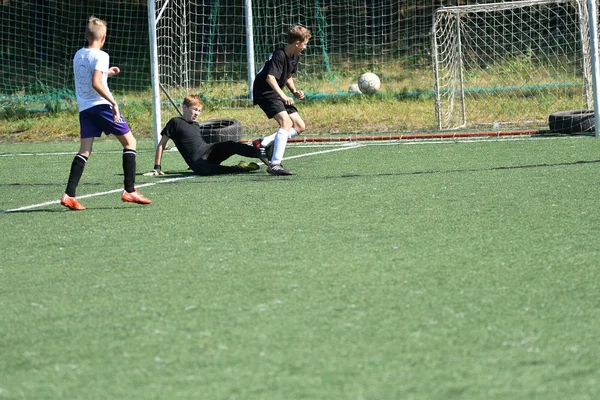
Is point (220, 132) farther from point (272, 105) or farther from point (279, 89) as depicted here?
point (279, 89)

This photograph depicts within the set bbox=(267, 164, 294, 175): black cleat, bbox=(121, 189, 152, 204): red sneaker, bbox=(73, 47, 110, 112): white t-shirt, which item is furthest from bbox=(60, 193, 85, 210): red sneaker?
bbox=(267, 164, 294, 175): black cleat

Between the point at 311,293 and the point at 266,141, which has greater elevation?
the point at 266,141

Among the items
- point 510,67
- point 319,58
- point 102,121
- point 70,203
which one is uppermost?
point 319,58

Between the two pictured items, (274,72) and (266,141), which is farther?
(266,141)

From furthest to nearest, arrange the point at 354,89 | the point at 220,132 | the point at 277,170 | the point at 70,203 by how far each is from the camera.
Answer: the point at 354,89 < the point at 220,132 < the point at 277,170 < the point at 70,203

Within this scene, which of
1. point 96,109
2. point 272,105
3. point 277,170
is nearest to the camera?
point 96,109

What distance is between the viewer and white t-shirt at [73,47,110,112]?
726cm

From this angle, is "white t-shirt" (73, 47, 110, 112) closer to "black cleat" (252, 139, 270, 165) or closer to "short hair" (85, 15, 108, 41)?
"short hair" (85, 15, 108, 41)

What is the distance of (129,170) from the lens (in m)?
7.47

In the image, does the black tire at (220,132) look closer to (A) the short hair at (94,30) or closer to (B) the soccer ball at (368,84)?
(A) the short hair at (94,30)

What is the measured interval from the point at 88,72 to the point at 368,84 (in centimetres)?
1208

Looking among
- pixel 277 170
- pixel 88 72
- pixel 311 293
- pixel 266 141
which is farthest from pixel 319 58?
pixel 311 293

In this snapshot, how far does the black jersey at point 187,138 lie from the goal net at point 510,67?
620 cm

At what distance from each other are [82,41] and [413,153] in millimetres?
16785
